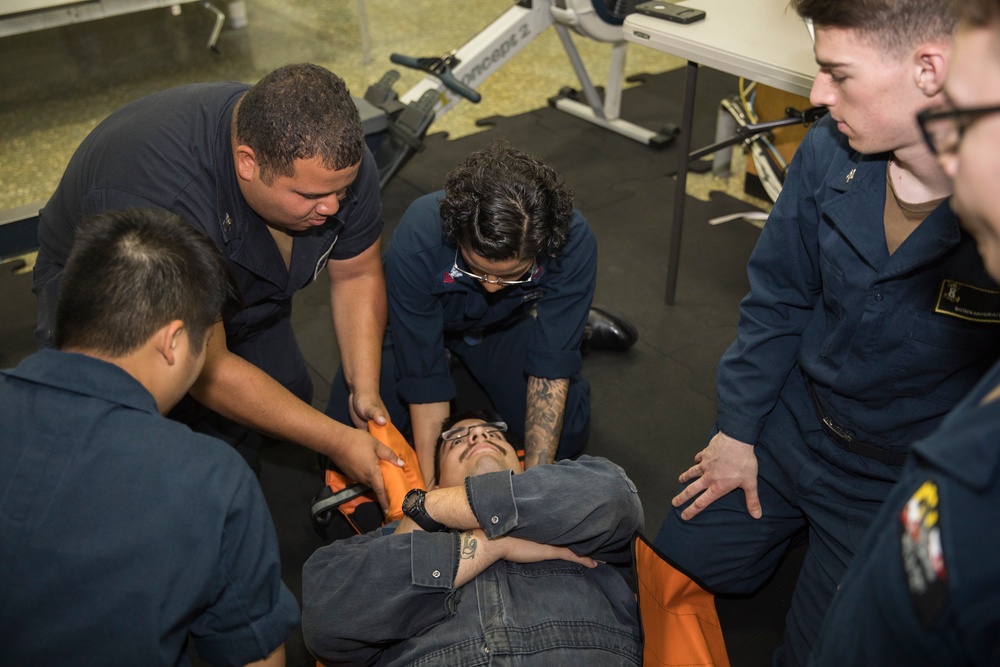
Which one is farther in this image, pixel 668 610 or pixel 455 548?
pixel 668 610

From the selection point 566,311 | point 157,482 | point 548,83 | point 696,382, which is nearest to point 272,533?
point 157,482

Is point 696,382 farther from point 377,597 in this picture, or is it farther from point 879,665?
point 879,665

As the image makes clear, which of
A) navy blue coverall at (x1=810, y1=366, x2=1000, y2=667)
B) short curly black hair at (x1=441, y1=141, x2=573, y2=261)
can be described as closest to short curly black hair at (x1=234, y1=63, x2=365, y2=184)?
short curly black hair at (x1=441, y1=141, x2=573, y2=261)

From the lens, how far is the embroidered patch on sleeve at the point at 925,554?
75 cm

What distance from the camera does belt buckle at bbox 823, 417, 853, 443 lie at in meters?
A: 1.73

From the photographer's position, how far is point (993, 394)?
79 centimetres

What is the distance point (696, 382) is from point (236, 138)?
5.71 ft

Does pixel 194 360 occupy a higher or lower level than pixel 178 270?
lower

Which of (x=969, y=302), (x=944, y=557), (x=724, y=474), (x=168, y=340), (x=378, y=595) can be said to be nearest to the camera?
(x=944, y=557)

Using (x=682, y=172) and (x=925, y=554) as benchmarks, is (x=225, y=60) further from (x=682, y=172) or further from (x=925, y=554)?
(x=925, y=554)

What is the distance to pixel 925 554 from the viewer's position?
0.77 m

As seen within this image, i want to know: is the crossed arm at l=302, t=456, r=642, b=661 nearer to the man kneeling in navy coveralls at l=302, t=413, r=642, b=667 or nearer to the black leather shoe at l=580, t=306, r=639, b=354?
the man kneeling in navy coveralls at l=302, t=413, r=642, b=667

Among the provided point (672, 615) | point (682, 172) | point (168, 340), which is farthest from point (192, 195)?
point (682, 172)

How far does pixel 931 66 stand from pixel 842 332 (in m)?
0.53
